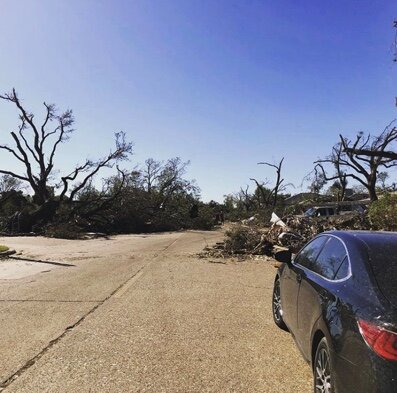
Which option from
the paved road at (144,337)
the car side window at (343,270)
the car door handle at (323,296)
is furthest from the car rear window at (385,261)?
the paved road at (144,337)

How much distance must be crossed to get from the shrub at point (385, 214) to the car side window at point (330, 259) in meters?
12.2

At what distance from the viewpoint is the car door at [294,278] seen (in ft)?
16.9

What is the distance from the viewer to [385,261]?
377cm

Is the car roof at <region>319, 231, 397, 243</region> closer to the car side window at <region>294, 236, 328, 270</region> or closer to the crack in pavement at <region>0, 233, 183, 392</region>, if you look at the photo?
the car side window at <region>294, 236, 328, 270</region>

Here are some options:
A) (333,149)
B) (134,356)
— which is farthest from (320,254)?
(333,149)

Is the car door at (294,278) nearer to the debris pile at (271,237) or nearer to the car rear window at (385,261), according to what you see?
the car rear window at (385,261)

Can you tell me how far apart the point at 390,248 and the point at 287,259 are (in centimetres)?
193

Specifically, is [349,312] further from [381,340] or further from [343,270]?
[343,270]

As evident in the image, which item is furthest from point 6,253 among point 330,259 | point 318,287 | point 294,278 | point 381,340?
point 381,340

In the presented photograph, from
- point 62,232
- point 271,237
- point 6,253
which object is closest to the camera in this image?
point 271,237

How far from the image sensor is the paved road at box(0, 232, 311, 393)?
15.3 feet

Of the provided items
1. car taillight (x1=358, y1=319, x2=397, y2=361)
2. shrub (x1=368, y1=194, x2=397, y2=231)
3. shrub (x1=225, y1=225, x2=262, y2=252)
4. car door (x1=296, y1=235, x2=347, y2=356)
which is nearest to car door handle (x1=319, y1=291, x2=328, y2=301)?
car door (x1=296, y1=235, x2=347, y2=356)

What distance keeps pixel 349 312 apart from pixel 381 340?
0.44 meters

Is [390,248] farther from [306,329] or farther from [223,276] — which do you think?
[223,276]
